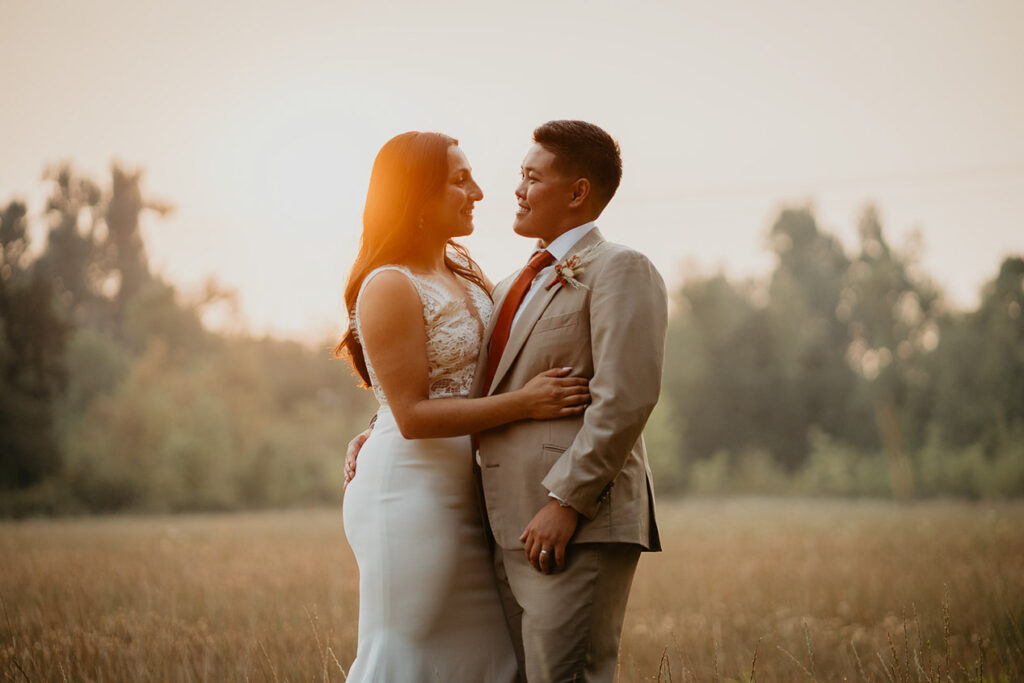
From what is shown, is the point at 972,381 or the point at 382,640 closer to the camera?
the point at 382,640

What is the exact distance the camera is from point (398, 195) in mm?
4230

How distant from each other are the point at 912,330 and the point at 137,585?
143ft

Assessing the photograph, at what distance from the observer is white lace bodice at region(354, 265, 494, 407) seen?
13.7 feet

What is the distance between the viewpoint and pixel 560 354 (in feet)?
12.3

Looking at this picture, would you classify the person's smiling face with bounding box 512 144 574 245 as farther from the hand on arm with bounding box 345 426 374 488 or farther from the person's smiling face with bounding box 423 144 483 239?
the hand on arm with bounding box 345 426 374 488

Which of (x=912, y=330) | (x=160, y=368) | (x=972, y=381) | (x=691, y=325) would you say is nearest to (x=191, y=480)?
(x=160, y=368)

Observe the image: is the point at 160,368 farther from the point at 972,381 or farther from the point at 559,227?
the point at 559,227

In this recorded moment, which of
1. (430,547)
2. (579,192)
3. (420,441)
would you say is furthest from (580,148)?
(430,547)

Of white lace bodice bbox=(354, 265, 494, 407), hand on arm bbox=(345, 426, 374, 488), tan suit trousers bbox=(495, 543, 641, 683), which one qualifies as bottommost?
tan suit trousers bbox=(495, 543, 641, 683)

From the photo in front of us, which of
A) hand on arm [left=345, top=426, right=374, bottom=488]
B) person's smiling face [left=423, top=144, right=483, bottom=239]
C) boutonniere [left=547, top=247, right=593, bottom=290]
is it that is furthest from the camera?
hand on arm [left=345, top=426, right=374, bottom=488]

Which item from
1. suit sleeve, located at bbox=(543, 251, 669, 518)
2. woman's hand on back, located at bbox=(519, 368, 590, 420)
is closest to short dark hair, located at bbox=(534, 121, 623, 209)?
suit sleeve, located at bbox=(543, 251, 669, 518)

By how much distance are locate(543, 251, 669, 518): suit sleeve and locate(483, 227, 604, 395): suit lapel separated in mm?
282

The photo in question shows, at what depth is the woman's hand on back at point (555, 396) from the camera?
11.9 ft

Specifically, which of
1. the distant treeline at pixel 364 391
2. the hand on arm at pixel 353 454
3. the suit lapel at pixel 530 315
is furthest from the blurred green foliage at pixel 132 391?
the suit lapel at pixel 530 315
